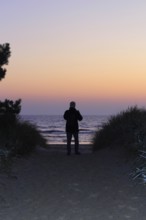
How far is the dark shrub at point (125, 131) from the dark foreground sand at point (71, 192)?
0.72 meters

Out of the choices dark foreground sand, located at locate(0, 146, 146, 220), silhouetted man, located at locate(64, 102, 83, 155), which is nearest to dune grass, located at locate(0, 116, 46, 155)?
dark foreground sand, located at locate(0, 146, 146, 220)

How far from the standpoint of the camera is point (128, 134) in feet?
48.9

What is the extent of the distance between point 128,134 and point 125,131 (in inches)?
19.0

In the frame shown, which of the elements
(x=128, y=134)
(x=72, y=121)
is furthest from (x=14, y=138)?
(x=128, y=134)

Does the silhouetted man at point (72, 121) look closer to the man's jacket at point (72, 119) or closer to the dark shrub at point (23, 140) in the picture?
the man's jacket at point (72, 119)

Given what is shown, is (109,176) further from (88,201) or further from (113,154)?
(113,154)

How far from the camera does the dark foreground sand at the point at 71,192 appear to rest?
7.72 meters

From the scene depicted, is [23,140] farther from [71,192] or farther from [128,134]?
[71,192]

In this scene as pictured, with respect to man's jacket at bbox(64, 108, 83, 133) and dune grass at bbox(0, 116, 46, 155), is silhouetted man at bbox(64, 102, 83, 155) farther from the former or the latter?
dune grass at bbox(0, 116, 46, 155)

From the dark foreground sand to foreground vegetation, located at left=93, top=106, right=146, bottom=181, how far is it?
0.43m

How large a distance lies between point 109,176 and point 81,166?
1957mm

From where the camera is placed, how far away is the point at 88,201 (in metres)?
8.48

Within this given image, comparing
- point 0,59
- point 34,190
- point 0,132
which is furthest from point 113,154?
point 34,190

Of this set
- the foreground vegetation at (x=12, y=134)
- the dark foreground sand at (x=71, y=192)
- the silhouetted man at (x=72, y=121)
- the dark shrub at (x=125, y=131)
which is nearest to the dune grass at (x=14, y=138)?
the foreground vegetation at (x=12, y=134)
